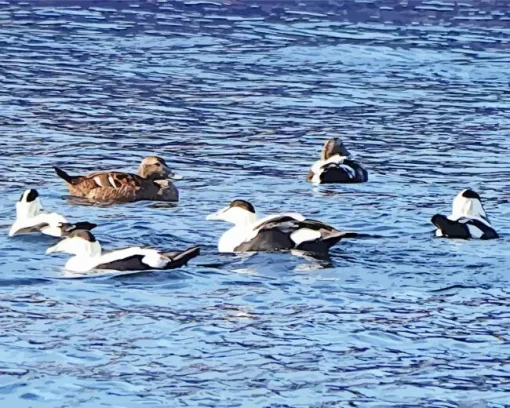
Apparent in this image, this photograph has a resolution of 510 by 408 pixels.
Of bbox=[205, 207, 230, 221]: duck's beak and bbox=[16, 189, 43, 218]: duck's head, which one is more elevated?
bbox=[16, 189, 43, 218]: duck's head

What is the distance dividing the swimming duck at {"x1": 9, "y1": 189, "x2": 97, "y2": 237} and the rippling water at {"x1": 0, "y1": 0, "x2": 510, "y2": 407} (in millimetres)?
162

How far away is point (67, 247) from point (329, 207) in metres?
4.12

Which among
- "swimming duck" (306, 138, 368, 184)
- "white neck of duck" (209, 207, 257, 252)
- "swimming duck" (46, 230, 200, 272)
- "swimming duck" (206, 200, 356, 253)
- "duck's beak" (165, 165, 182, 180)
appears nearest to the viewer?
"swimming duck" (46, 230, 200, 272)

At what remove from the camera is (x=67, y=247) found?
51.5 ft

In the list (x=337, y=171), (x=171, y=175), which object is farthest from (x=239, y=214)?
(x=337, y=171)

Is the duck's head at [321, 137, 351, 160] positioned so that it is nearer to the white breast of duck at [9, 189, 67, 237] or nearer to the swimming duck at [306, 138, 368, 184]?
the swimming duck at [306, 138, 368, 184]

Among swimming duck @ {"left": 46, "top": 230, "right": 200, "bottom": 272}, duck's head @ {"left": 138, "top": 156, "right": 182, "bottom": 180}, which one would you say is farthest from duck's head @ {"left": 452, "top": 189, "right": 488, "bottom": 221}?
duck's head @ {"left": 138, "top": 156, "right": 182, "bottom": 180}

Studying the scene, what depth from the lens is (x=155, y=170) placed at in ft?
65.6

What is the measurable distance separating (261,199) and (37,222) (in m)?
3.36

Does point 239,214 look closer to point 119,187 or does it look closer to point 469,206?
point 469,206

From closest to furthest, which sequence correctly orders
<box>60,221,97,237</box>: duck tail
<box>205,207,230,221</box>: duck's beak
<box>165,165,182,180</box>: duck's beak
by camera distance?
<box>60,221,97,237</box>: duck tail
<box>205,207,230,221</box>: duck's beak
<box>165,165,182,180</box>: duck's beak

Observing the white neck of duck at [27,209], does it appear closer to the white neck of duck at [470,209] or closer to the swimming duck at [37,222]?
the swimming duck at [37,222]

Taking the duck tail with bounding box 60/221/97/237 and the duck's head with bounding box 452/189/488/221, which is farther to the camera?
the duck's head with bounding box 452/189/488/221

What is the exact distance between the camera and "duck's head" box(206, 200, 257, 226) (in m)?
16.8
